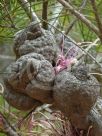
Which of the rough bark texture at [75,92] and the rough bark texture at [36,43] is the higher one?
the rough bark texture at [36,43]

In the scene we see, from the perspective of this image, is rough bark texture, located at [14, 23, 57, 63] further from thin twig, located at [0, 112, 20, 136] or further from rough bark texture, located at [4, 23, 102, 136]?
thin twig, located at [0, 112, 20, 136]

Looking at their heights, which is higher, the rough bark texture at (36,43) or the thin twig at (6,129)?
the rough bark texture at (36,43)

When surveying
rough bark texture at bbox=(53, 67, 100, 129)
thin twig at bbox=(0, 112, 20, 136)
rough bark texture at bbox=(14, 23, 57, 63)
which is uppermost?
rough bark texture at bbox=(14, 23, 57, 63)

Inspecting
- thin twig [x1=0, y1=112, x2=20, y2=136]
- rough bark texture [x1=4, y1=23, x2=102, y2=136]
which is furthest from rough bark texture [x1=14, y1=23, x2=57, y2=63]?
thin twig [x1=0, y1=112, x2=20, y2=136]

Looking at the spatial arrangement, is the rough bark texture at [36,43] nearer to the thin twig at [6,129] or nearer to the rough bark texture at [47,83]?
the rough bark texture at [47,83]

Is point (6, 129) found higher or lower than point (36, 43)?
lower

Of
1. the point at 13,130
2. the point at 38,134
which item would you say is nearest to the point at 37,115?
the point at 38,134

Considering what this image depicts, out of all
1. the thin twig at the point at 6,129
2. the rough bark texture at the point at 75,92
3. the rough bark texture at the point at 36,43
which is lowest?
the thin twig at the point at 6,129

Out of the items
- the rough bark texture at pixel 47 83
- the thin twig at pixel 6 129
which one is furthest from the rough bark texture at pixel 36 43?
the thin twig at pixel 6 129

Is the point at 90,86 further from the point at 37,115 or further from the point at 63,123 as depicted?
the point at 37,115

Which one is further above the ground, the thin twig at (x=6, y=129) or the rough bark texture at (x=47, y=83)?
the rough bark texture at (x=47, y=83)

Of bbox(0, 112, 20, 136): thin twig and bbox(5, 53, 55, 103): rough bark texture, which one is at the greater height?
bbox(5, 53, 55, 103): rough bark texture
